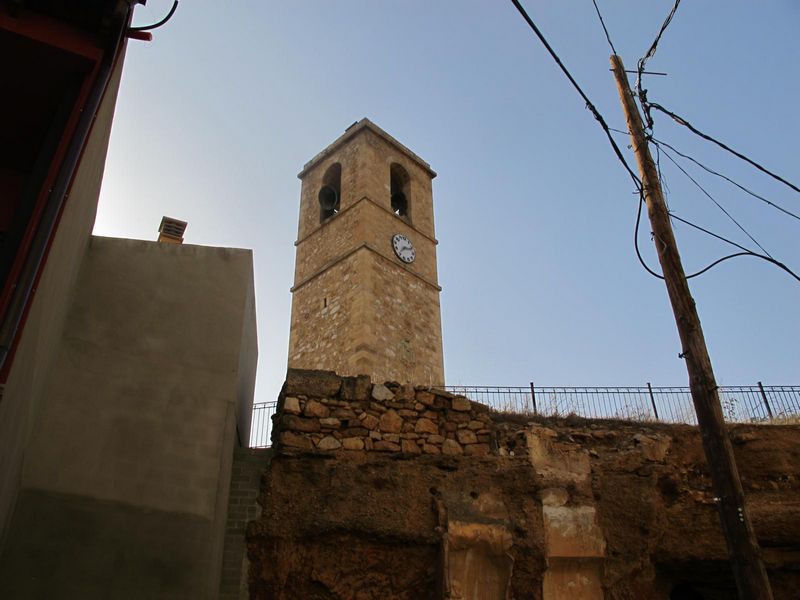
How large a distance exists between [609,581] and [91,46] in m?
7.40

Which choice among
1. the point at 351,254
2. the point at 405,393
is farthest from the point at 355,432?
the point at 351,254

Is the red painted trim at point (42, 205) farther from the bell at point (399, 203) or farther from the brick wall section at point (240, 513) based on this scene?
the bell at point (399, 203)

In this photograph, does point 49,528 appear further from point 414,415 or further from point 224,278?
point 414,415

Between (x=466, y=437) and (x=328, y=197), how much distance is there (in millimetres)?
17715

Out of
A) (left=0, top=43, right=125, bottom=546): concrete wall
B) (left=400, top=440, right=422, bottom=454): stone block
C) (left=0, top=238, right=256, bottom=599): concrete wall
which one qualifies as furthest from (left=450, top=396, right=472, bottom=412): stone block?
(left=0, top=43, right=125, bottom=546): concrete wall

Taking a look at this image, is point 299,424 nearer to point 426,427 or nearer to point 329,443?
point 329,443

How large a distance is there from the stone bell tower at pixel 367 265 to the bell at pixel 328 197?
4 cm

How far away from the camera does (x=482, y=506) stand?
741cm

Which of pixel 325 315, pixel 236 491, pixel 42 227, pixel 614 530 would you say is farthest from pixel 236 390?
pixel 325 315

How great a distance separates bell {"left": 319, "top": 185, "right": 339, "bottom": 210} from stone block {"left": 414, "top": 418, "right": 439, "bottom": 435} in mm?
17118

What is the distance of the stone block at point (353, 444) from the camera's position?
7.53m

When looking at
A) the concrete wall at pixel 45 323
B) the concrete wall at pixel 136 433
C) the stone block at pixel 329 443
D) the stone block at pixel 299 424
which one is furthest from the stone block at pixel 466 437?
the concrete wall at pixel 45 323

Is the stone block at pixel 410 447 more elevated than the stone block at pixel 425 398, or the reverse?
the stone block at pixel 425 398

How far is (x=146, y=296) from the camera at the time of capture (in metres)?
7.63
